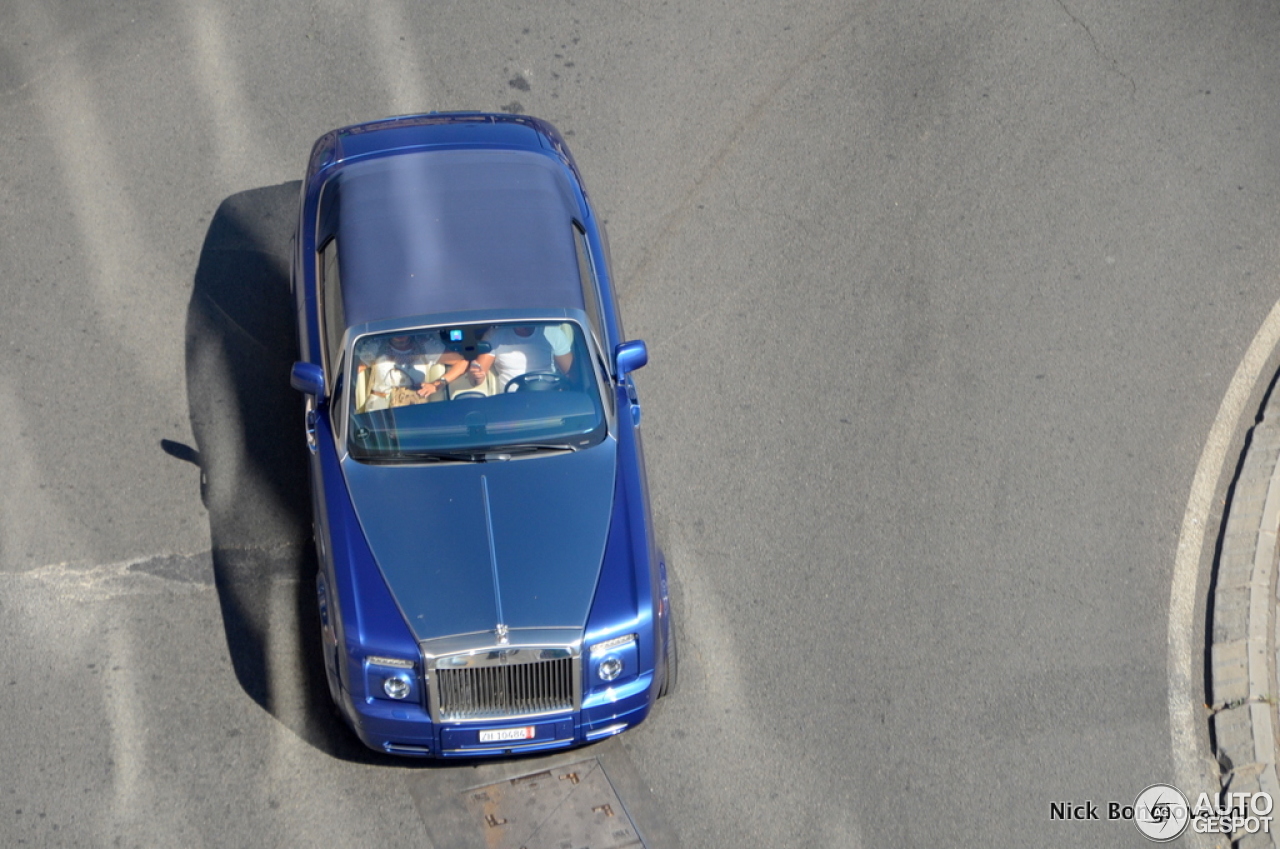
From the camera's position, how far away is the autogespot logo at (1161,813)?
6.86 m

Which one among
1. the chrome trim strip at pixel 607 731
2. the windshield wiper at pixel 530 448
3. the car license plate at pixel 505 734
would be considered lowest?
the chrome trim strip at pixel 607 731

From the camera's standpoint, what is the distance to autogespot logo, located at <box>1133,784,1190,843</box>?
6.86m

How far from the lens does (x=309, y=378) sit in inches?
271

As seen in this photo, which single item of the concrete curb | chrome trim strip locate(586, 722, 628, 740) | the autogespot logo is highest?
chrome trim strip locate(586, 722, 628, 740)

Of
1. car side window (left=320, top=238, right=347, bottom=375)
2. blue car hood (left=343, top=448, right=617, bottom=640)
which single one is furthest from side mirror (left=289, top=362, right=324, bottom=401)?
blue car hood (left=343, top=448, right=617, bottom=640)

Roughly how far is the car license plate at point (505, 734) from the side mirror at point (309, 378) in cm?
215

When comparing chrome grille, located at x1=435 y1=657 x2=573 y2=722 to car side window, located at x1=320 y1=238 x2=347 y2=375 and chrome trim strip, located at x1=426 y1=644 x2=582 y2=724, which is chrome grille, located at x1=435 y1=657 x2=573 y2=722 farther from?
car side window, located at x1=320 y1=238 x2=347 y2=375

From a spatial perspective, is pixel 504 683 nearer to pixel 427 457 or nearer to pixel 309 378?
pixel 427 457

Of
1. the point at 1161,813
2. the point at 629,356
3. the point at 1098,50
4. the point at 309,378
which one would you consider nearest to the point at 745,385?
the point at 629,356

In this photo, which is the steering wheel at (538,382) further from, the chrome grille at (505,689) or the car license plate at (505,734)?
the car license plate at (505,734)

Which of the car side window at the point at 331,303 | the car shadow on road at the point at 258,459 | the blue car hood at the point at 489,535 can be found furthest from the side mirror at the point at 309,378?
the car shadow on road at the point at 258,459

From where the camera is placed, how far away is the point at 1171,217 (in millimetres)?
9852

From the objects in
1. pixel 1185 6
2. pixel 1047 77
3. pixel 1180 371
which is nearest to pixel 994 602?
pixel 1180 371

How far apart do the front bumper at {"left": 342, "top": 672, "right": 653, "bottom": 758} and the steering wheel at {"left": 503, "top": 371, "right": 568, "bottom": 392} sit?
1704mm
